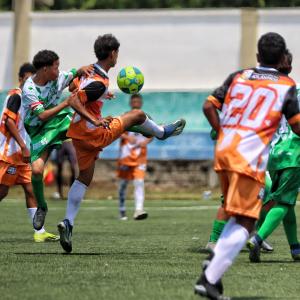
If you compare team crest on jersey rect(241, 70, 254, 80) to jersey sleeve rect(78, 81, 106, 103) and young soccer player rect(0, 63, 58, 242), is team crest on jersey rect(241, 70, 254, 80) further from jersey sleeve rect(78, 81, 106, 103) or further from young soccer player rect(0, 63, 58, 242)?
young soccer player rect(0, 63, 58, 242)

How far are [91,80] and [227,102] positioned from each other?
288 cm

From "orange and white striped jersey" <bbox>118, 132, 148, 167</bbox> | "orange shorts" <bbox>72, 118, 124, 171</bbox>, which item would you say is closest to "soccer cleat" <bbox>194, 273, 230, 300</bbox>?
"orange shorts" <bbox>72, 118, 124, 171</bbox>

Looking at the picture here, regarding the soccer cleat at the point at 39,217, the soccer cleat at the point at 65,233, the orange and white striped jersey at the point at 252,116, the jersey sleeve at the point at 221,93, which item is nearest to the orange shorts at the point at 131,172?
the soccer cleat at the point at 39,217

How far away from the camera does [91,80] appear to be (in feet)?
34.2

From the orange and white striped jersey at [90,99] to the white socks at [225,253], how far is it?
3215mm

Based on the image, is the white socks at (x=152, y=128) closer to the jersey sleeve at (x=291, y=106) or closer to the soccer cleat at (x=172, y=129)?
the soccer cleat at (x=172, y=129)

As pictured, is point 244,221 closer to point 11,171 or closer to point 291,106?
point 291,106

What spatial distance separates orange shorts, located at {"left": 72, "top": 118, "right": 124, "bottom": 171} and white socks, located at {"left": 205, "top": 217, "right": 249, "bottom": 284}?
311cm

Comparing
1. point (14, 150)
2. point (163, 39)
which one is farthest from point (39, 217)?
point (163, 39)

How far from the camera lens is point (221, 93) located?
7875 mm

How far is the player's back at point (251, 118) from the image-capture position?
7.61 metres

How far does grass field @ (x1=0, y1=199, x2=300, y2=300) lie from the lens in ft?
26.0

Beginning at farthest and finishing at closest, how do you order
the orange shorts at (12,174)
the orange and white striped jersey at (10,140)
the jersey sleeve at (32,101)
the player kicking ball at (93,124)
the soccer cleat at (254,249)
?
the orange shorts at (12,174) < the orange and white striped jersey at (10,140) < the jersey sleeve at (32,101) < the player kicking ball at (93,124) < the soccer cleat at (254,249)

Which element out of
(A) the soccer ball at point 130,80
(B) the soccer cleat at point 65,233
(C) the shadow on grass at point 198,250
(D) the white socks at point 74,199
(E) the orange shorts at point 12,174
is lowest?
(C) the shadow on grass at point 198,250
